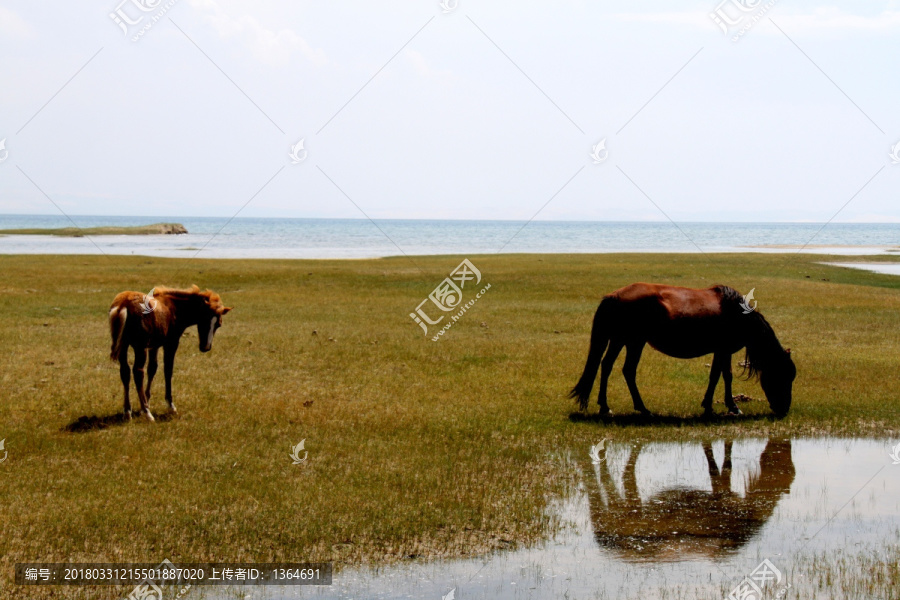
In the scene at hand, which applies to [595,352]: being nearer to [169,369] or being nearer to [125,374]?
[169,369]

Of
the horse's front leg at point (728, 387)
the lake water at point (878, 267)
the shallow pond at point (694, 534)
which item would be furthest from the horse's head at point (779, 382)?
the lake water at point (878, 267)

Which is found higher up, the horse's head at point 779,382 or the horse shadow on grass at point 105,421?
the horse's head at point 779,382

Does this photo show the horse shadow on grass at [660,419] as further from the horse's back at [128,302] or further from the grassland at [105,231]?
the grassland at [105,231]

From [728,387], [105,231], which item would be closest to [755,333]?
[728,387]

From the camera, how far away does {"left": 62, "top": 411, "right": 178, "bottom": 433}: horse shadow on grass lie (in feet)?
40.2

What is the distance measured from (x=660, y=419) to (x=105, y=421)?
8.71 meters

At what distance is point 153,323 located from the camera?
12.7 metres

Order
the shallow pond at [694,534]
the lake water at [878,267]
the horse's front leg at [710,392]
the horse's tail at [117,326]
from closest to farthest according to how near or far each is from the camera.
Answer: the shallow pond at [694,534]
the horse's tail at [117,326]
the horse's front leg at [710,392]
the lake water at [878,267]

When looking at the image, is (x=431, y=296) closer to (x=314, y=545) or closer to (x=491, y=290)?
(x=491, y=290)

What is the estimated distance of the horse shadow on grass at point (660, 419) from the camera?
44.4 feet

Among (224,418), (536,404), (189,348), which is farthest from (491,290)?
(224,418)

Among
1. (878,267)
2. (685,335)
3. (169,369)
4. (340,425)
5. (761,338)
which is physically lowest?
(340,425)

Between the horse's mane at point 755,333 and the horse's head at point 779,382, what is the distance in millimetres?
168

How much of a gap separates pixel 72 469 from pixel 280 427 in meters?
3.12
